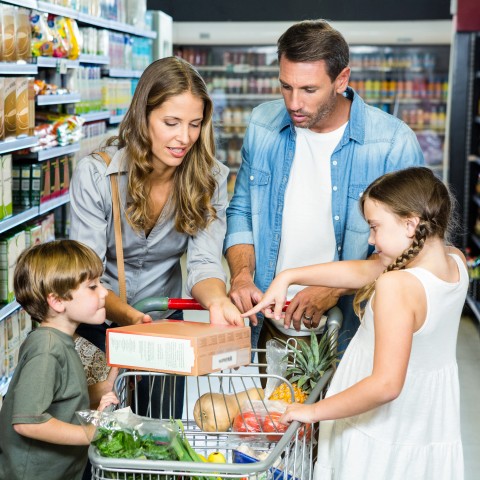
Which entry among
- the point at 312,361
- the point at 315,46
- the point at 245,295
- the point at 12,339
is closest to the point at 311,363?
the point at 312,361

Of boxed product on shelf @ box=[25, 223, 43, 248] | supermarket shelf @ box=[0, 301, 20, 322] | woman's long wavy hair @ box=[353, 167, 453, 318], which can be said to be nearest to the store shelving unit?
boxed product on shelf @ box=[25, 223, 43, 248]

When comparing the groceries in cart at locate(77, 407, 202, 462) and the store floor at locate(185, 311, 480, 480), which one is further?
the store floor at locate(185, 311, 480, 480)

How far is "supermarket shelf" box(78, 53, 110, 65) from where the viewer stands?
20.1ft

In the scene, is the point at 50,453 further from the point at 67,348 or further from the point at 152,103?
the point at 152,103

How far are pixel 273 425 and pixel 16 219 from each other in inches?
112

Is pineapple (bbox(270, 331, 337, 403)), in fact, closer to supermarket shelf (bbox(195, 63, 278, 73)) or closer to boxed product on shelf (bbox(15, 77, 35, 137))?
boxed product on shelf (bbox(15, 77, 35, 137))

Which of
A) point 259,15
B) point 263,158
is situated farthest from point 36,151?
point 259,15

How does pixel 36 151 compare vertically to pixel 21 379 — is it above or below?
above

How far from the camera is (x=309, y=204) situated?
8.76 ft

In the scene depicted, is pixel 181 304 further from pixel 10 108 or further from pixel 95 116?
pixel 95 116

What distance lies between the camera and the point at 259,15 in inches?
378

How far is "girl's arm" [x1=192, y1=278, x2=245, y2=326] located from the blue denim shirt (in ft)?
1.27

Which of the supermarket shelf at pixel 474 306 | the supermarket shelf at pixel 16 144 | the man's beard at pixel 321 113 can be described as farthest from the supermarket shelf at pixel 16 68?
the supermarket shelf at pixel 474 306

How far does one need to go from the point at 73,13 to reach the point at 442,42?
501 centimetres
